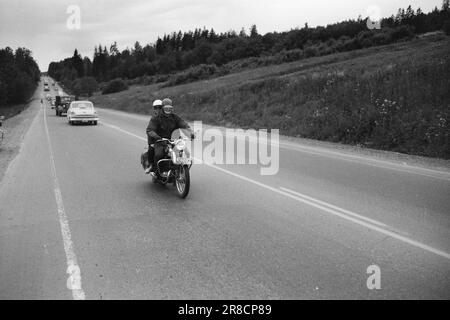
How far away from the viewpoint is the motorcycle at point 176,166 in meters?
7.68

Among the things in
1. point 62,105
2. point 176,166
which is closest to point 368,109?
point 176,166

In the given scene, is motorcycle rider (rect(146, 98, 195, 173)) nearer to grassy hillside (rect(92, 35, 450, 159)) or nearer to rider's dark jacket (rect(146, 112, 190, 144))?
rider's dark jacket (rect(146, 112, 190, 144))

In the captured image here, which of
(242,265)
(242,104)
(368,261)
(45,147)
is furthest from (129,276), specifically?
(242,104)

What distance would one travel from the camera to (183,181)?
7.75m

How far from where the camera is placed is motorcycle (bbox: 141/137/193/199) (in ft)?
25.2

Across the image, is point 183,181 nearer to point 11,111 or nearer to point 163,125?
point 163,125

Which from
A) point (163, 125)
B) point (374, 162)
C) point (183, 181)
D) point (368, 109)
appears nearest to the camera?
point (183, 181)

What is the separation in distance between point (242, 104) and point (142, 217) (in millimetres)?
25176

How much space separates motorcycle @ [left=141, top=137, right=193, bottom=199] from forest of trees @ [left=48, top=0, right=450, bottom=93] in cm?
6065

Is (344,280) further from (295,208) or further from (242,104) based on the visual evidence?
(242,104)

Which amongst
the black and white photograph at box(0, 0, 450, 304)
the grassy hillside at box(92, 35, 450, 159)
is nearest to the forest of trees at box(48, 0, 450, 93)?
the grassy hillside at box(92, 35, 450, 159)

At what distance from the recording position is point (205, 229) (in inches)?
229

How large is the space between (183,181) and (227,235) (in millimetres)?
2426

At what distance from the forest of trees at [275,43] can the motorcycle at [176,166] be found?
60.6 m
